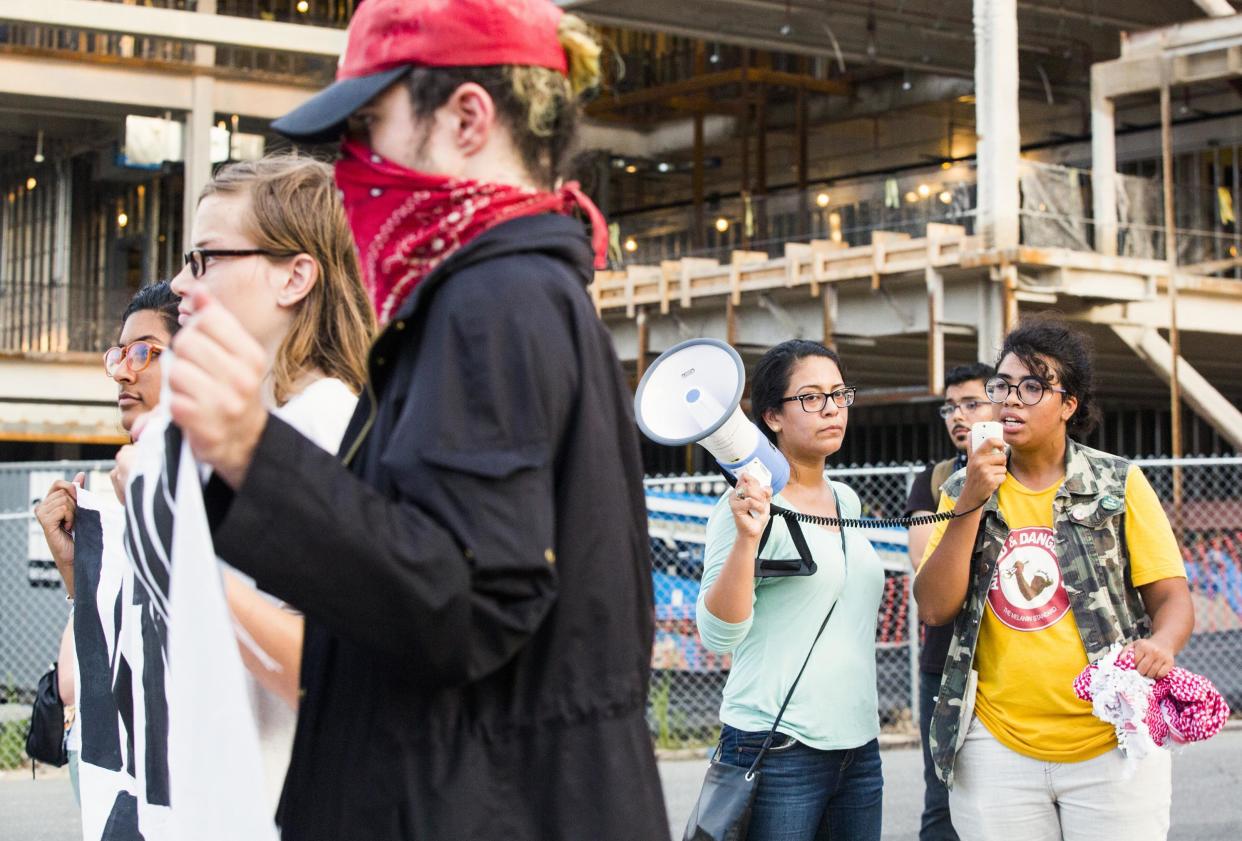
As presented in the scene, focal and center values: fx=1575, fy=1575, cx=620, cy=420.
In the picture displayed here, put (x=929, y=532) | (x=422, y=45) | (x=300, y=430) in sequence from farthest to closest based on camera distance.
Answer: (x=929, y=532) → (x=300, y=430) → (x=422, y=45)

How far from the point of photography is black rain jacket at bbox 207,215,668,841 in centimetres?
164

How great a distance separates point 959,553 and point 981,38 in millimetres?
16904

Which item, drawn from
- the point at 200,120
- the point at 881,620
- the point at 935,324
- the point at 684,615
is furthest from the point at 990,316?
the point at 200,120

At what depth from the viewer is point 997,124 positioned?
65.0 ft

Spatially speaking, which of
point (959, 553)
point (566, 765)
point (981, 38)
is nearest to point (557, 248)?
point (566, 765)

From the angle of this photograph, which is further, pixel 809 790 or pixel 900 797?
pixel 900 797

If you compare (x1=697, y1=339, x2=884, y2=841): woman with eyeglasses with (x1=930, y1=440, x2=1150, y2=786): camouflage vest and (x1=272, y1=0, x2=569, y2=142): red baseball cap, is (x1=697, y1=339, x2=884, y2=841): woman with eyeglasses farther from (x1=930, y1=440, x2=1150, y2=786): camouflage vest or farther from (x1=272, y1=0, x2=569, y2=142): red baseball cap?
(x1=272, y1=0, x2=569, y2=142): red baseball cap

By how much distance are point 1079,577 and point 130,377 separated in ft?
8.80

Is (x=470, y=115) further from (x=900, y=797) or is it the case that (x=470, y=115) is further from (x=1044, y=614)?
(x=900, y=797)

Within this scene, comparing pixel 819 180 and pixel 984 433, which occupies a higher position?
pixel 819 180

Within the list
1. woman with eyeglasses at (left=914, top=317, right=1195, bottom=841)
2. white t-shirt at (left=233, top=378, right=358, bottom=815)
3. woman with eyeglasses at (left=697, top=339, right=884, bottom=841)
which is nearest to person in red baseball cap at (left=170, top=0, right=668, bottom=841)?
white t-shirt at (left=233, top=378, right=358, bottom=815)

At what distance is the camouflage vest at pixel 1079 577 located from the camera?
455 centimetres

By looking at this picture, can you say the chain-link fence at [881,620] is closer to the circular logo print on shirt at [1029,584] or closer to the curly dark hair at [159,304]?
the circular logo print on shirt at [1029,584]

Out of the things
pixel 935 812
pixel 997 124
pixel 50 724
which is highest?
pixel 997 124
